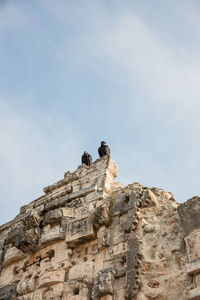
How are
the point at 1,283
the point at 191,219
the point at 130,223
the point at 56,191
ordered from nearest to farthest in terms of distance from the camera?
the point at 191,219 → the point at 130,223 → the point at 1,283 → the point at 56,191

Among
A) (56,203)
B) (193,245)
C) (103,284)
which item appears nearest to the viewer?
(193,245)

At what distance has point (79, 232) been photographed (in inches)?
417

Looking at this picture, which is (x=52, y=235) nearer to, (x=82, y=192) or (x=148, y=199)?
(x=82, y=192)

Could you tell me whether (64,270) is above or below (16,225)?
below

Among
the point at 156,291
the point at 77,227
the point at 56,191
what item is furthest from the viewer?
the point at 56,191

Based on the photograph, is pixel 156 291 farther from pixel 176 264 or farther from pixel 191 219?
pixel 191 219

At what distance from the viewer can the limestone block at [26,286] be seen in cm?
1055

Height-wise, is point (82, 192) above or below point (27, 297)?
above

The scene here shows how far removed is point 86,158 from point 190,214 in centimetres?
510

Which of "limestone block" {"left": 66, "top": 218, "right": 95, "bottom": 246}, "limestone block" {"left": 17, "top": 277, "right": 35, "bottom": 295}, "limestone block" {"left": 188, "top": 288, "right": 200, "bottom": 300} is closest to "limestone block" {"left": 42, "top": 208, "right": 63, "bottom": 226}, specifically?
"limestone block" {"left": 66, "top": 218, "right": 95, "bottom": 246}

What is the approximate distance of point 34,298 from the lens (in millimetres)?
10289

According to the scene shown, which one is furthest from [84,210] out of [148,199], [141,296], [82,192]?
[141,296]

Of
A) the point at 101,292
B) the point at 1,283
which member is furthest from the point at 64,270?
the point at 1,283

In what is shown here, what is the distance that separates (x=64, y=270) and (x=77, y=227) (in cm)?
104
